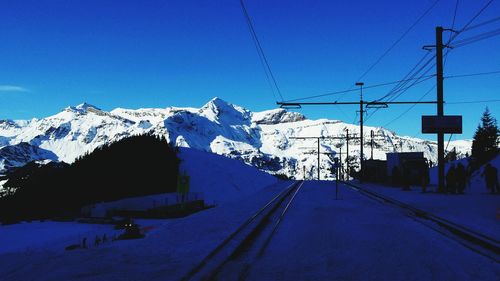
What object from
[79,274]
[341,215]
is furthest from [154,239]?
[341,215]

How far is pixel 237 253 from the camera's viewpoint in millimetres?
8664

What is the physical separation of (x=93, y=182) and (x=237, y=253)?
48.9ft

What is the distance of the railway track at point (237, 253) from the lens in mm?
6871

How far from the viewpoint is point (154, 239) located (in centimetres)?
1083

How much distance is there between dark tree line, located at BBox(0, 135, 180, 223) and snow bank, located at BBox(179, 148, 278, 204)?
6056mm

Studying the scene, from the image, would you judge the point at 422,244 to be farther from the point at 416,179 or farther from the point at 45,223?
the point at 416,179

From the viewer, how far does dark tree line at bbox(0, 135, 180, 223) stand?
21.9 m

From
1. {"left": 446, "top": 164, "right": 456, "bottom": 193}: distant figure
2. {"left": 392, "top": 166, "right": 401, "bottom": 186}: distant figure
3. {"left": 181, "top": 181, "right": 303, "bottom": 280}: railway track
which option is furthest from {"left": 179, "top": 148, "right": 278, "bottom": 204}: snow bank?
{"left": 181, "top": 181, "right": 303, "bottom": 280}: railway track

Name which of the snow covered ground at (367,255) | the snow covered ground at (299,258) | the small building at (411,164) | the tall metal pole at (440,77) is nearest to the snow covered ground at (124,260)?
the snow covered ground at (299,258)

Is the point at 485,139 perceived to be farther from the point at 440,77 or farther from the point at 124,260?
the point at 124,260

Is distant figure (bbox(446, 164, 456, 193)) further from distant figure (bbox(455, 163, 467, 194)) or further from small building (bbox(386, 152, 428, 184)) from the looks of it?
small building (bbox(386, 152, 428, 184))

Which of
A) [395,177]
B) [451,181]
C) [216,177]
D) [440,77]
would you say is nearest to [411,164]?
[395,177]

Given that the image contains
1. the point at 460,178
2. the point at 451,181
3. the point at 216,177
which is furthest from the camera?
the point at 216,177

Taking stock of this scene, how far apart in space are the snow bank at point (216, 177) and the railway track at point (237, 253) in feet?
59.3
